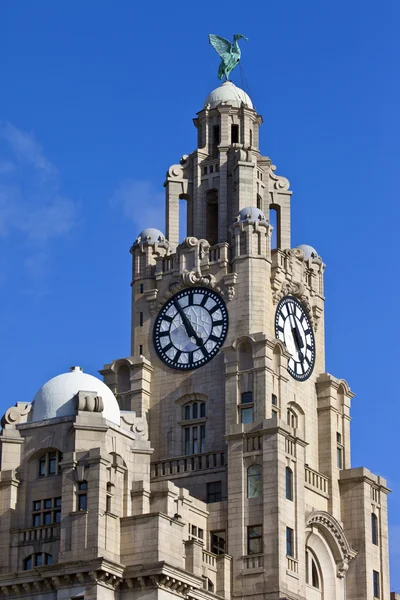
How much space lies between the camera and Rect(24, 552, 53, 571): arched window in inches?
3120

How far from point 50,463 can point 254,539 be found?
972 centimetres

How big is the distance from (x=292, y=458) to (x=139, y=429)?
7056 mm

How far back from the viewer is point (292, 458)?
3378 inches

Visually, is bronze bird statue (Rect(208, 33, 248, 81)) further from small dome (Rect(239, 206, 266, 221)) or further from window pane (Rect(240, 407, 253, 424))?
window pane (Rect(240, 407, 253, 424))

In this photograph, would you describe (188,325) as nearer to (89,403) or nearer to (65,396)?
(65,396)

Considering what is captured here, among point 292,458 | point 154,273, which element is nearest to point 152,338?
point 154,273

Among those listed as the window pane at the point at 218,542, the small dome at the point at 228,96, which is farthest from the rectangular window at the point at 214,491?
the small dome at the point at 228,96

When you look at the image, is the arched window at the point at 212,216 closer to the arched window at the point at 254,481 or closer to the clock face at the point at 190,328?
the clock face at the point at 190,328

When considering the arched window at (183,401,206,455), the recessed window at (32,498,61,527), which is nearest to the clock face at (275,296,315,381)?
the arched window at (183,401,206,455)

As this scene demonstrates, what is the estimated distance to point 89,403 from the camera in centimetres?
8131

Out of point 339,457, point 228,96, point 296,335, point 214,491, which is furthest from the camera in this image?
point 228,96

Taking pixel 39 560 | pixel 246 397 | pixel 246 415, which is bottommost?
pixel 39 560

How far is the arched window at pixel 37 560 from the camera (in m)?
79.2

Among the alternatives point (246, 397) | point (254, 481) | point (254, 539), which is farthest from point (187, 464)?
point (254, 539)
